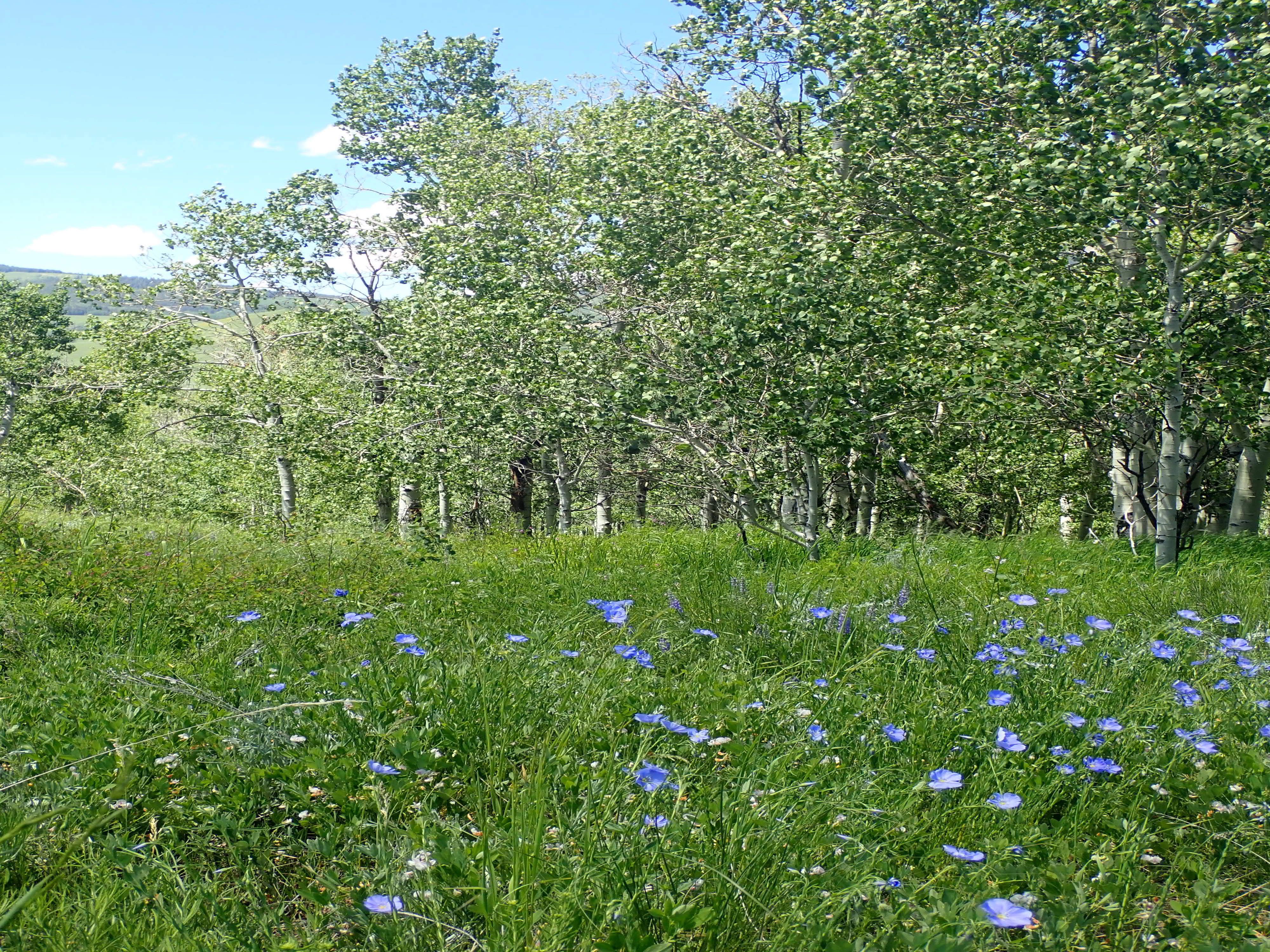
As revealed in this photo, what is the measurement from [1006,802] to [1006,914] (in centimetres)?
64

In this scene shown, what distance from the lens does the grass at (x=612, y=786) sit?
6.79ft

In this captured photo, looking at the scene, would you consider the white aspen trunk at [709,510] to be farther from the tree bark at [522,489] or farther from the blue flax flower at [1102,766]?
the blue flax flower at [1102,766]

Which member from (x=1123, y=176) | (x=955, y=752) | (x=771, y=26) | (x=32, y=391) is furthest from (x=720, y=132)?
(x=32, y=391)

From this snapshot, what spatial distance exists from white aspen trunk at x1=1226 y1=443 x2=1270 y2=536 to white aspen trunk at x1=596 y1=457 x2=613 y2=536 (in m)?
→ 12.2

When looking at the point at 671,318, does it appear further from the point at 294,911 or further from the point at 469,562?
the point at 294,911

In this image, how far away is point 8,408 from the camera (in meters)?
31.1

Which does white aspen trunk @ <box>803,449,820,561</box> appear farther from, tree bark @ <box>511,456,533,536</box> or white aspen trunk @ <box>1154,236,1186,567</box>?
tree bark @ <box>511,456,533,536</box>

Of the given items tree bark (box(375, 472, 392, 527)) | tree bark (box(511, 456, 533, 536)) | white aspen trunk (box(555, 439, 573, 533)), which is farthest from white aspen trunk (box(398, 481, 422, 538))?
white aspen trunk (box(555, 439, 573, 533))

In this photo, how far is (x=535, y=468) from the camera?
84.2 ft

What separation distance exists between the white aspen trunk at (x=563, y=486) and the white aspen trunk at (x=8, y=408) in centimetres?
2072

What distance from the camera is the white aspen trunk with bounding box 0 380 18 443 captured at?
30625 mm

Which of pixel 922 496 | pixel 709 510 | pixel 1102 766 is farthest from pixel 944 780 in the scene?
pixel 709 510

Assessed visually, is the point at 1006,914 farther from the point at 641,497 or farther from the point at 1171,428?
the point at 641,497

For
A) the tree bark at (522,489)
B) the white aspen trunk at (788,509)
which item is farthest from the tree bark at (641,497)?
the white aspen trunk at (788,509)
